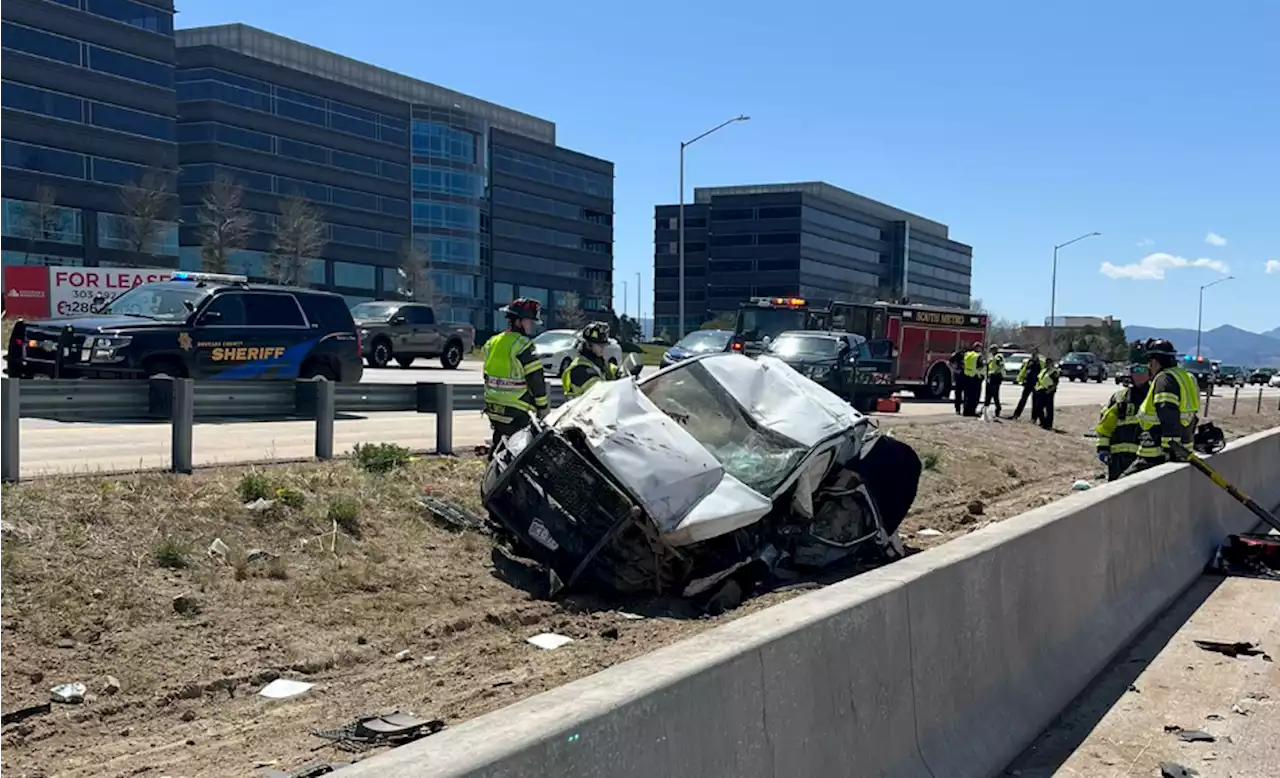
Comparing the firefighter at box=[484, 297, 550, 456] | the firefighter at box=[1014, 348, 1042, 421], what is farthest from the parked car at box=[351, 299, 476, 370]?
the firefighter at box=[484, 297, 550, 456]

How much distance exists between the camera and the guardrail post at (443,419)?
11.4 m

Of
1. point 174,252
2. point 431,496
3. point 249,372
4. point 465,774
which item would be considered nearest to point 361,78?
point 174,252

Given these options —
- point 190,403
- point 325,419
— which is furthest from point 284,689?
point 325,419

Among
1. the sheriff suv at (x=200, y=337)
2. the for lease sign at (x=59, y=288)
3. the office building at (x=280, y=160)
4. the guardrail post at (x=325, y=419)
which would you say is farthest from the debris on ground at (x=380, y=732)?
the office building at (x=280, y=160)

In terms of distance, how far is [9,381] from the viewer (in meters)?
7.73

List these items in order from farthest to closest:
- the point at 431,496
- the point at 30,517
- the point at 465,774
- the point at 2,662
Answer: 1. the point at 431,496
2. the point at 30,517
3. the point at 2,662
4. the point at 465,774

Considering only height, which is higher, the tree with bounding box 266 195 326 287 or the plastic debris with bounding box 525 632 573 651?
the tree with bounding box 266 195 326 287

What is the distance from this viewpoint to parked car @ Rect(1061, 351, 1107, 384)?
63.1 meters

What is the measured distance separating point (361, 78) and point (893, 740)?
96.6 m

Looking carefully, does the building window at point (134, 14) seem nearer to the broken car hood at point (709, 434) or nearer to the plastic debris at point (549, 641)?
the broken car hood at point (709, 434)

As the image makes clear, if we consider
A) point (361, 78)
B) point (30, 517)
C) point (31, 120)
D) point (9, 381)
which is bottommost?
point (30, 517)

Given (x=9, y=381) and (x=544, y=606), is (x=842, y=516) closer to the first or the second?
(x=544, y=606)

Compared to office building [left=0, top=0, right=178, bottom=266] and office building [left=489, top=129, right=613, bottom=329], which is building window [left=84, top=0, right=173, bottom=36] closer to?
office building [left=0, top=0, right=178, bottom=266]

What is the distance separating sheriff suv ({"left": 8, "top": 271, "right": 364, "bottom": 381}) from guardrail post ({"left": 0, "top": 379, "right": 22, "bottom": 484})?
6268 mm
